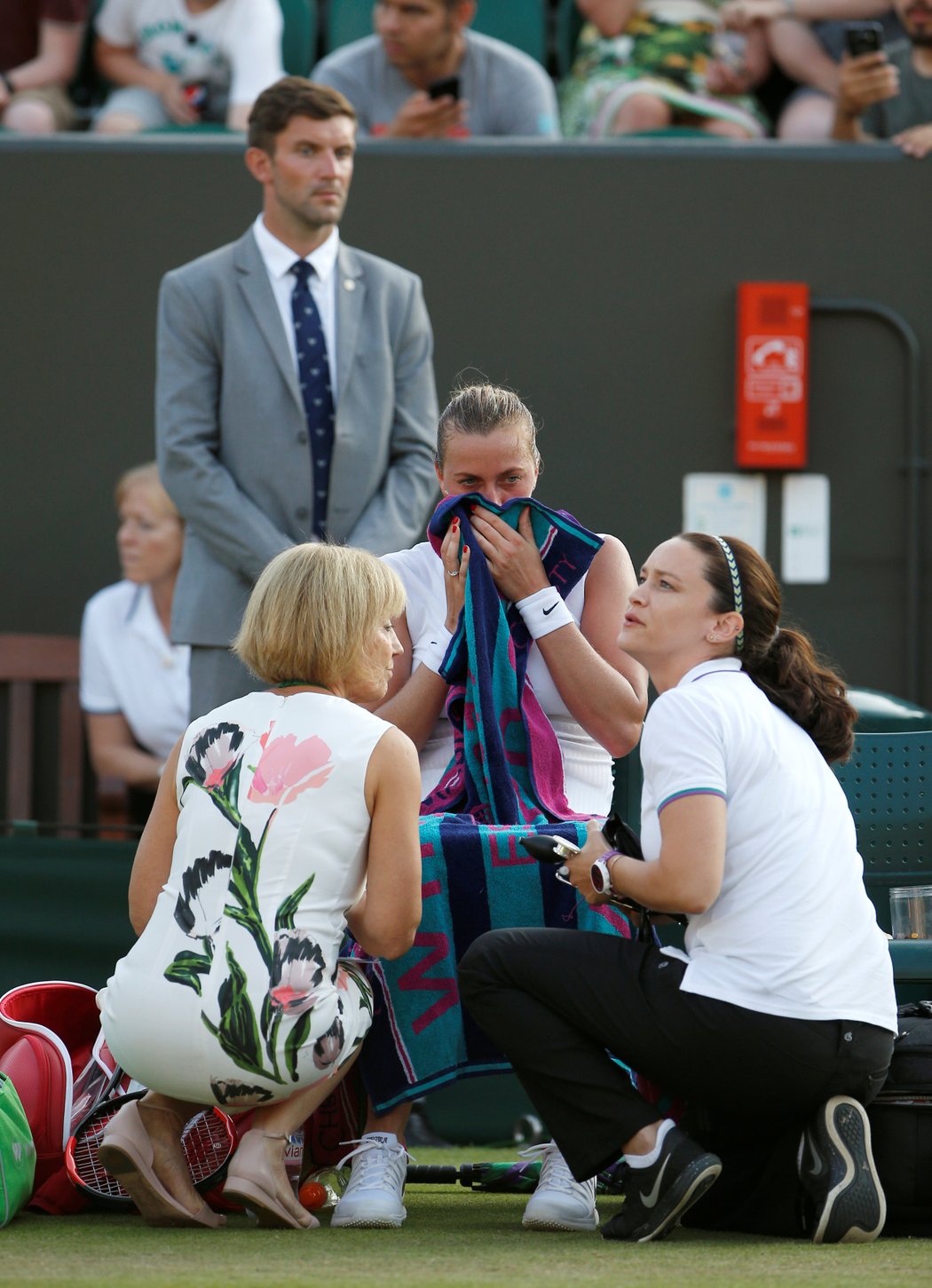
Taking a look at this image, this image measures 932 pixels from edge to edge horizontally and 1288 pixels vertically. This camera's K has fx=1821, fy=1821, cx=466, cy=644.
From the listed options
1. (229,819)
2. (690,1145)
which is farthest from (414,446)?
(690,1145)

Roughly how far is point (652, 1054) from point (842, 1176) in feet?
1.11

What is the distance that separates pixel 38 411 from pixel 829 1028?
155 inches

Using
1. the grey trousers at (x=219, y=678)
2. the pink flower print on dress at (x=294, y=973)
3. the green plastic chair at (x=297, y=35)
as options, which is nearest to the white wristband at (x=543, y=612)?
the pink flower print on dress at (x=294, y=973)

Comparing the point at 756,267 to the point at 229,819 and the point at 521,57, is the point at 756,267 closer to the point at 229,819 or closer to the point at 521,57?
the point at 521,57

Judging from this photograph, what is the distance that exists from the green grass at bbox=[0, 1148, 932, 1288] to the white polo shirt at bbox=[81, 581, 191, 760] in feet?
8.36

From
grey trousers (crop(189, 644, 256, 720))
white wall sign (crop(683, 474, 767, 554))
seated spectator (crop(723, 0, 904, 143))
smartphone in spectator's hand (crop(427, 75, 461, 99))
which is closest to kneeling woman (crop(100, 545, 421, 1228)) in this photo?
grey trousers (crop(189, 644, 256, 720))

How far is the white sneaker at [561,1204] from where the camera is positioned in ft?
9.62

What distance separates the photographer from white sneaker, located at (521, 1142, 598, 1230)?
293 cm

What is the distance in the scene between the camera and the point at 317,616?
290 centimetres

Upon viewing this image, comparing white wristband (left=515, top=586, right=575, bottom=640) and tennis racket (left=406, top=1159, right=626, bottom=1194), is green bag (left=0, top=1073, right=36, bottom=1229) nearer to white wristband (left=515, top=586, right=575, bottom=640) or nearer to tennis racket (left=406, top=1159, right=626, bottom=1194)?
tennis racket (left=406, top=1159, right=626, bottom=1194)

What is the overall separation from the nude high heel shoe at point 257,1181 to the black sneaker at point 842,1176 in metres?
0.82

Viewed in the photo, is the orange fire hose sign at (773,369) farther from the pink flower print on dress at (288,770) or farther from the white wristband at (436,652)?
the pink flower print on dress at (288,770)

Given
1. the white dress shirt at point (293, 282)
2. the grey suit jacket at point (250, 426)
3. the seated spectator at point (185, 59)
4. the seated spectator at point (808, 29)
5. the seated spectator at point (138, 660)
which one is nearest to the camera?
the grey suit jacket at point (250, 426)

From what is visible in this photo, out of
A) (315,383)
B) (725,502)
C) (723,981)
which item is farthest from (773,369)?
(723,981)
